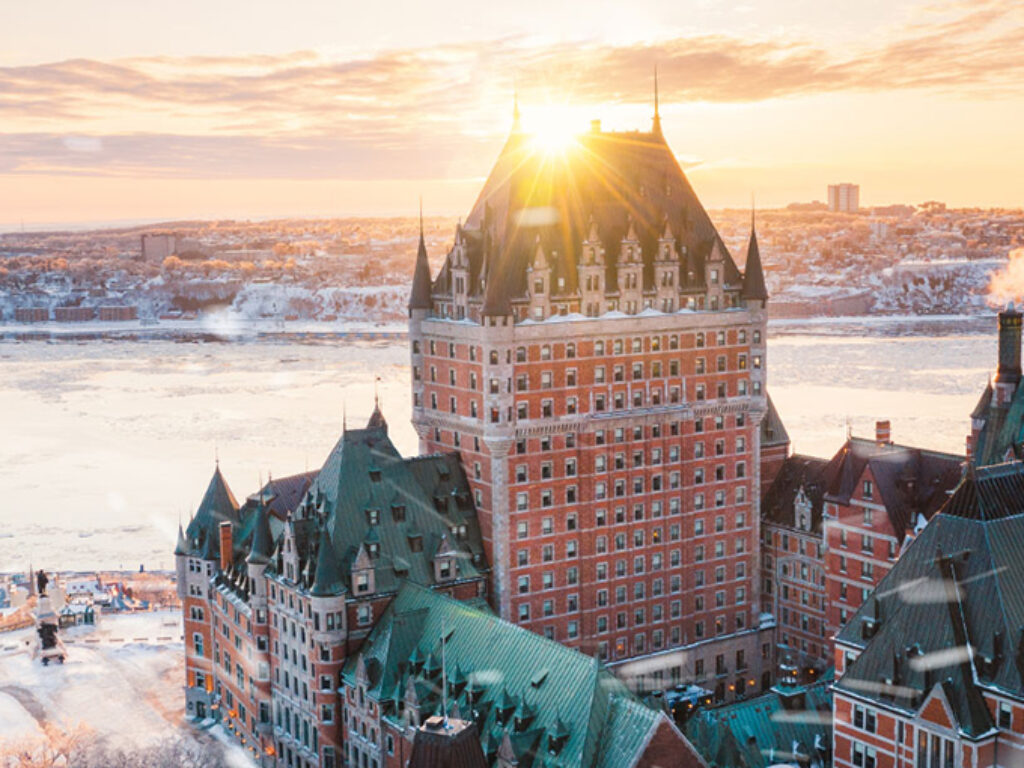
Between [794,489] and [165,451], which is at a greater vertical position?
[794,489]

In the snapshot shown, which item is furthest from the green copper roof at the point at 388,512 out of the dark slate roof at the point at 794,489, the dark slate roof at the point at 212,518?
the dark slate roof at the point at 794,489

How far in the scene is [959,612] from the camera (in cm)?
5922

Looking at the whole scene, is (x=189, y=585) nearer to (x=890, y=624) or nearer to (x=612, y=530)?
(x=612, y=530)

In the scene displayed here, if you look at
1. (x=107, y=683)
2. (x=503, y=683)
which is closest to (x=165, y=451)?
(x=107, y=683)

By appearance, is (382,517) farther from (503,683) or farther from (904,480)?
(904,480)

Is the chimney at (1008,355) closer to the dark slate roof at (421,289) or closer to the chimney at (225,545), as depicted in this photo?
the dark slate roof at (421,289)

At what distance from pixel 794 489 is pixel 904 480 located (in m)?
14.0

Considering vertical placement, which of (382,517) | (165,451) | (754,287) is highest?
(754,287)

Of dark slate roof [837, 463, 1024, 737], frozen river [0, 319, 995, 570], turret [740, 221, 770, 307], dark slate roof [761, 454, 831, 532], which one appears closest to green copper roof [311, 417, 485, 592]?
dark slate roof [761, 454, 831, 532]

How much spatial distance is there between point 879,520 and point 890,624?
24392 mm

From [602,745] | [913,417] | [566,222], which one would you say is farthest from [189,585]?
[913,417]

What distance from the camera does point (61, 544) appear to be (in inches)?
5098

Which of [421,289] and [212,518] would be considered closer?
[421,289]

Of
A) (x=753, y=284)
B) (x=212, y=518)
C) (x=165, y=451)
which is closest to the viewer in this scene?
(x=212, y=518)
